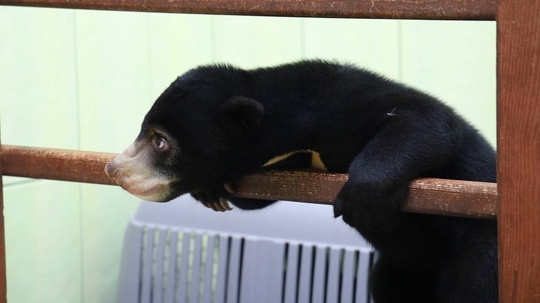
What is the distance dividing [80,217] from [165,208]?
9.7 inches

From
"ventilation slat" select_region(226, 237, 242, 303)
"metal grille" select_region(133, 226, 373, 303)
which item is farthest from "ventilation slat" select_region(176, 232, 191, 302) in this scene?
"ventilation slat" select_region(226, 237, 242, 303)

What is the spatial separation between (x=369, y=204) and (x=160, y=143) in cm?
40

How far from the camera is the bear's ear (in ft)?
4.87

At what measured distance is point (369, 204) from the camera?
1358 mm

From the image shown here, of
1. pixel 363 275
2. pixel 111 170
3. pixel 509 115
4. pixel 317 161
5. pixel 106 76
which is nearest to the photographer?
pixel 509 115

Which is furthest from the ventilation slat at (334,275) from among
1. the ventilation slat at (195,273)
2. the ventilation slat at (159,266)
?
the ventilation slat at (159,266)

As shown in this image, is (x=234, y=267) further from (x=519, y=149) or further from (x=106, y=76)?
(x=519, y=149)

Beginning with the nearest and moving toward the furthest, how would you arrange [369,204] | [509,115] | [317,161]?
1. [509,115]
2. [369,204]
3. [317,161]

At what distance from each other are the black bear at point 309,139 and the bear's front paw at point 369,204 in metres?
0.03

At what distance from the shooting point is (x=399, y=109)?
150 centimetres

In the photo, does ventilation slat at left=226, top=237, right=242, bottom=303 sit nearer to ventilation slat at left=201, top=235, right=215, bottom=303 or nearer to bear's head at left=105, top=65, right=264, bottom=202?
ventilation slat at left=201, top=235, right=215, bottom=303

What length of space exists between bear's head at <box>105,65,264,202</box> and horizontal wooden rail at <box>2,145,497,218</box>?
0.05 meters

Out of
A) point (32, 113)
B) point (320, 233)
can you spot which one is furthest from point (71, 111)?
point (320, 233)

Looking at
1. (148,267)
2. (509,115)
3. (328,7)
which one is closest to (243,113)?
(328,7)
